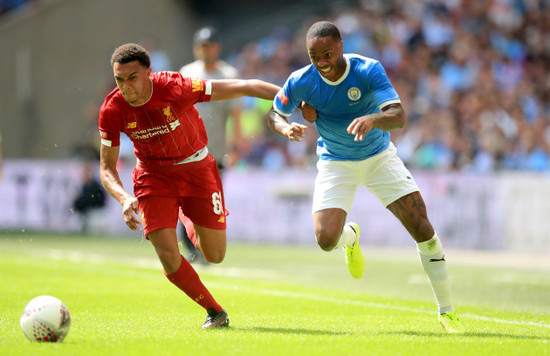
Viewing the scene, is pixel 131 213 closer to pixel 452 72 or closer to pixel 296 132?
A: pixel 296 132

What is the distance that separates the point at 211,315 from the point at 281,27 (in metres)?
18.8

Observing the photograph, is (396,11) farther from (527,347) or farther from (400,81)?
(527,347)

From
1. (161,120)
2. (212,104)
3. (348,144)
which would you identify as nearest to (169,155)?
(161,120)

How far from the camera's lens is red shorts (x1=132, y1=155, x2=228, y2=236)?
24.6 feet

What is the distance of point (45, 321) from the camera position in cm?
632

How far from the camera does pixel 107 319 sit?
25.9 ft

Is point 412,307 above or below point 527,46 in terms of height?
below

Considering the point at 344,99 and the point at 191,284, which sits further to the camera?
the point at 344,99

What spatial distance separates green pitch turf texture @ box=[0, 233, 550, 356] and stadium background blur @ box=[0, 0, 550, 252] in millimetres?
1349

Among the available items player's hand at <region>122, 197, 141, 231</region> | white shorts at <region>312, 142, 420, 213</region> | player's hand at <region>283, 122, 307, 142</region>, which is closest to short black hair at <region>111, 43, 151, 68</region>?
player's hand at <region>122, 197, 141, 231</region>

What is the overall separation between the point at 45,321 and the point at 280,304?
3.56 meters

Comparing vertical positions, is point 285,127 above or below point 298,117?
below

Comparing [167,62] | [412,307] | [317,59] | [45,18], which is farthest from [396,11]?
[317,59]

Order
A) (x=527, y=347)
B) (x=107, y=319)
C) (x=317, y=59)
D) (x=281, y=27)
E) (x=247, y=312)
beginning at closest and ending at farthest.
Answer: (x=527, y=347) → (x=317, y=59) → (x=107, y=319) → (x=247, y=312) → (x=281, y=27)
